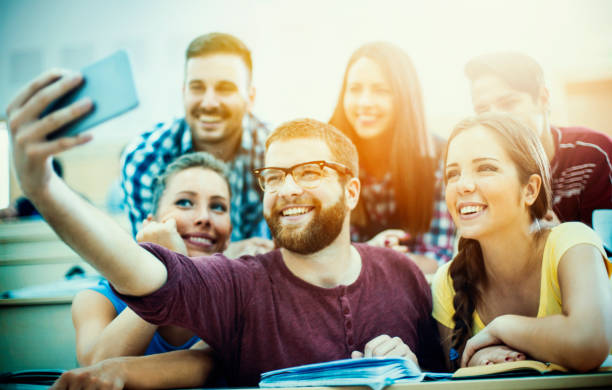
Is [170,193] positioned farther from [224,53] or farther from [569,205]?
[569,205]

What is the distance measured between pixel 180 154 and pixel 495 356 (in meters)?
1.06

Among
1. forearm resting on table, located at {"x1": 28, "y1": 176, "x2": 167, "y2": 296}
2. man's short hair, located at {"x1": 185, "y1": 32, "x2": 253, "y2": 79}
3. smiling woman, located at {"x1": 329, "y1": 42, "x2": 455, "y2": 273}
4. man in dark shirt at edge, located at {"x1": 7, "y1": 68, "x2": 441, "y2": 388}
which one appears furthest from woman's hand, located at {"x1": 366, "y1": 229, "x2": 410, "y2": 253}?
forearm resting on table, located at {"x1": 28, "y1": 176, "x2": 167, "y2": 296}

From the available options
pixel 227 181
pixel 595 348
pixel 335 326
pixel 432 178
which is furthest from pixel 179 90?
pixel 595 348

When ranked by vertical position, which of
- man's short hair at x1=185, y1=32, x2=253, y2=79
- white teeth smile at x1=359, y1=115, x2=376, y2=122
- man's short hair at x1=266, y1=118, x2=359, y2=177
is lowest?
man's short hair at x1=266, y1=118, x2=359, y2=177

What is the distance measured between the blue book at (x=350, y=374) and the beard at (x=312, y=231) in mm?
284

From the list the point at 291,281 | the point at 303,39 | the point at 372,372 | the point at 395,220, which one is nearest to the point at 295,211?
the point at 291,281

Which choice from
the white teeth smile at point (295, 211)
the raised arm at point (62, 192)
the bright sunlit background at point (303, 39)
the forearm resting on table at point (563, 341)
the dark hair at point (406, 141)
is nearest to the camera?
the raised arm at point (62, 192)

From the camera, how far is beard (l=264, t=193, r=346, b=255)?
1.09 metres

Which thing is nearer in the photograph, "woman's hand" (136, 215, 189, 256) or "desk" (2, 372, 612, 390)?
"desk" (2, 372, 612, 390)

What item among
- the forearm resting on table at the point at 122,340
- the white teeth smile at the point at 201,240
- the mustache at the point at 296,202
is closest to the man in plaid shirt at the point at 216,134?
the white teeth smile at the point at 201,240

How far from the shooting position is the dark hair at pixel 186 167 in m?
1.40

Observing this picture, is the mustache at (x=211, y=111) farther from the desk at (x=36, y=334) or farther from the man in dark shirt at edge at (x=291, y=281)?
the desk at (x=36, y=334)

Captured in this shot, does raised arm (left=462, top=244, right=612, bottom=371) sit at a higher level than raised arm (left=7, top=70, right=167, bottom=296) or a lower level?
lower

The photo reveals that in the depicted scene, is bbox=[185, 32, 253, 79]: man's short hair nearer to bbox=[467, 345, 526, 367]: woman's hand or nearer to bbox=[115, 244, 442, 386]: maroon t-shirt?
bbox=[115, 244, 442, 386]: maroon t-shirt
